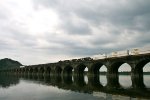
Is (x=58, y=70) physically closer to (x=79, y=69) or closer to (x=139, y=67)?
(x=79, y=69)

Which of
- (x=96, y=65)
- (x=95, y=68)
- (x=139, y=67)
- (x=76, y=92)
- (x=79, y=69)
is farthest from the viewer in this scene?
(x=79, y=69)

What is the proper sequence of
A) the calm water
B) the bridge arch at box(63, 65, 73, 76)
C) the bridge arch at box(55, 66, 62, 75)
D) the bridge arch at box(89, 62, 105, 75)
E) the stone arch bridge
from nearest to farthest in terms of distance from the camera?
the calm water < the stone arch bridge < the bridge arch at box(89, 62, 105, 75) < the bridge arch at box(63, 65, 73, 76) < the bridge arch at box(55, 66, 62, 75)

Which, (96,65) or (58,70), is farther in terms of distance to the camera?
(58,70)

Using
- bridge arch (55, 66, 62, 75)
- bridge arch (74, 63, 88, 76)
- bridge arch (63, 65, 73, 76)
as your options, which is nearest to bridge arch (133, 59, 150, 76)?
bridge arch (74, 63, 88, 76)

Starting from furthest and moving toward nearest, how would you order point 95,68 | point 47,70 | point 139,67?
point 47,70
point 95,68
point 139,67

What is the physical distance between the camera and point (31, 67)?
12100 cm

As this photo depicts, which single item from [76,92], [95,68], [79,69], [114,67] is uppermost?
[114,67]

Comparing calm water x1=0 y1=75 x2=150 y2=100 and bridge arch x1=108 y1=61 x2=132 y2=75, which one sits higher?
bridge arch x1=108 y1=61 x2=132 y2=75

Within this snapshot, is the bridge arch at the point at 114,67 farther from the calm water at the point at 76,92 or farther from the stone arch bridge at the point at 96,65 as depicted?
the calm water at the point at 76,92

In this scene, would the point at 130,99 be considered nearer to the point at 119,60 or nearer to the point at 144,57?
the point at 144,57

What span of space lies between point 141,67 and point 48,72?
55136 mm

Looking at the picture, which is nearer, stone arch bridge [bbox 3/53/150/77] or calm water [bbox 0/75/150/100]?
calm water [bbox 0/75/150/100]

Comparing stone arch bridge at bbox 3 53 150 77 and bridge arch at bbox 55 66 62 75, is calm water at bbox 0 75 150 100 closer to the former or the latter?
stone arch bridge at bbox 3 53 150 77


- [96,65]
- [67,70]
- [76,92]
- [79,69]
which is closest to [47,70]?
[67,70]
